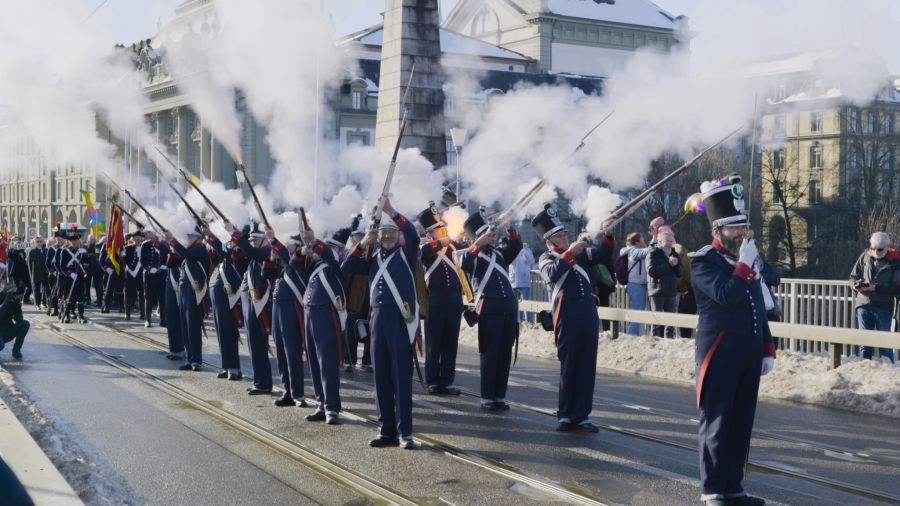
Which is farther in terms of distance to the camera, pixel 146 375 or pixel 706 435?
pixel 146 375

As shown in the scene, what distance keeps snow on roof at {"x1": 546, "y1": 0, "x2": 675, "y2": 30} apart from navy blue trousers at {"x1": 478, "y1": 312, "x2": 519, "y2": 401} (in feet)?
181

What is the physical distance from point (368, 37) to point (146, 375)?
Answer: 49.0 m

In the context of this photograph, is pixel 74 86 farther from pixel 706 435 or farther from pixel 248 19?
pixel 706 435

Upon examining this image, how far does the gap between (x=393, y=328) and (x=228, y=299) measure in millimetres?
4893

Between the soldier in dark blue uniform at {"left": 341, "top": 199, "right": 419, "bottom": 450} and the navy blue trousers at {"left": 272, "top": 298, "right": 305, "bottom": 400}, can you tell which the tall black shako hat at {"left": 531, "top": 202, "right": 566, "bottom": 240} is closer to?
the soldier in dark blue uniform at {"left": 341, "top": 199, "right": 419, "bottom": 450}

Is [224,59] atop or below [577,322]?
atop

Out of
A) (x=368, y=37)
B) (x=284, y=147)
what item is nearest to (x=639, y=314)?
(x=284, y=147)

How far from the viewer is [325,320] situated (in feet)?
33.7

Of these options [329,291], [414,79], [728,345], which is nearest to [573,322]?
[329,291]

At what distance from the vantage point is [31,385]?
41.8 ft

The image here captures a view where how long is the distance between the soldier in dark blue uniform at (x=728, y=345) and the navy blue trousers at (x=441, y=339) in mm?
5628

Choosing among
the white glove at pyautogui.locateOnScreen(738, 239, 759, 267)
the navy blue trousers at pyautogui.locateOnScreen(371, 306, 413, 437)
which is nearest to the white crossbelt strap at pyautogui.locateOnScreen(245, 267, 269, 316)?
the navy blue trousers at pyautogui.locateOnScreen(371, 306, 413, 437)

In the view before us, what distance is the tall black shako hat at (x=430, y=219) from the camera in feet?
41.4

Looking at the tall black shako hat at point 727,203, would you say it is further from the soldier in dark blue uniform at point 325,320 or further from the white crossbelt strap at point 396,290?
the soldier in dark blue uniform at point 325,320
